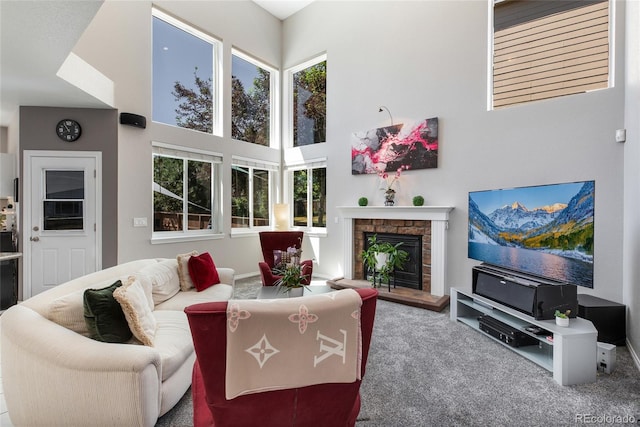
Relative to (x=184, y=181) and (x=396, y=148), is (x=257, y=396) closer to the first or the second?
(x=396, y=148)

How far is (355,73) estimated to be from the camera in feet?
17.2

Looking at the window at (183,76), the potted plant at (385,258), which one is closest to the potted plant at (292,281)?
the potted plant at (385,258)

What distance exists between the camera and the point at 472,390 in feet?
6.97

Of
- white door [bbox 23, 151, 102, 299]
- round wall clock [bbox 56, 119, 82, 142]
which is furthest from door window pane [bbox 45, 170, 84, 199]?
round wall clock [bbox 56, 119, 82, 142]

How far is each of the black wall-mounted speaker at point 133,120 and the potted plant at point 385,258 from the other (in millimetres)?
3798

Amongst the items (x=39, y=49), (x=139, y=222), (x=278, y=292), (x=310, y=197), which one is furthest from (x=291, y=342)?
(x=310, y=197)

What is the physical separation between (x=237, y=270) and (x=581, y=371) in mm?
4895

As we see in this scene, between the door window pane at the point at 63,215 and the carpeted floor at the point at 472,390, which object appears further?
the door window pane at the point at 63,215

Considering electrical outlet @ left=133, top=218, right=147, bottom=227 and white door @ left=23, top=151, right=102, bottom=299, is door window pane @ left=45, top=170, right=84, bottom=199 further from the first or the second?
electrical outlet @ left=133, top=218, right=147, bottom=227

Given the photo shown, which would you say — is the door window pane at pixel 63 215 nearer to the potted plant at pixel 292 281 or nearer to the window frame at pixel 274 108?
the potted plant at pixel 292 281

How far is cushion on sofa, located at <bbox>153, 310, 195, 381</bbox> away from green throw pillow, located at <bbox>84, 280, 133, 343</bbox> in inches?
9.6

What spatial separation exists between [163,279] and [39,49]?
7.19 ft

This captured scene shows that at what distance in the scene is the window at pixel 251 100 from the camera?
18.7 feet

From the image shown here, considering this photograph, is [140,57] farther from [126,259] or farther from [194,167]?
[126,259]
